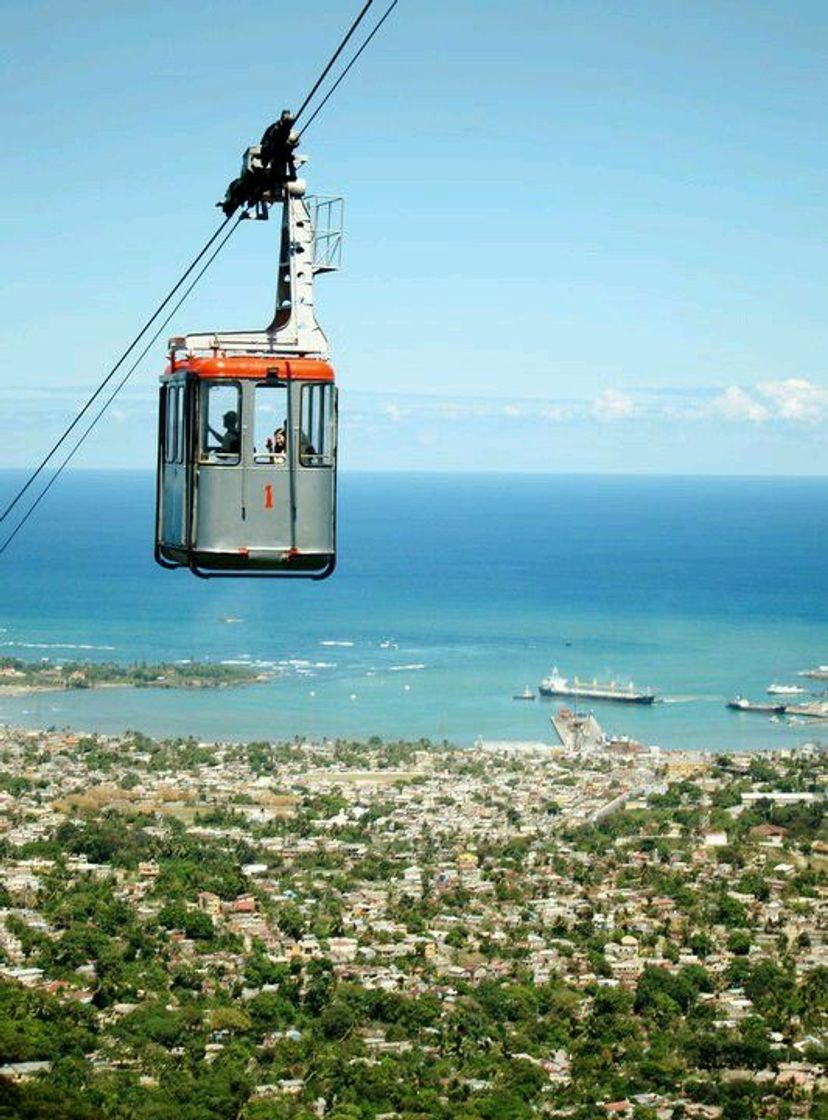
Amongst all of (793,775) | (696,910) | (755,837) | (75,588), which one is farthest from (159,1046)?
(75,588)

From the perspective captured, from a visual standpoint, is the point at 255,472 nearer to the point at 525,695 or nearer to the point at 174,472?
the point at 174,472

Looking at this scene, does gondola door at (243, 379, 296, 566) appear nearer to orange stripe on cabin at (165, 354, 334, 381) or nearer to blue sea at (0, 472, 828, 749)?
orange stripe on cabin at (165, 354, 334, 381)

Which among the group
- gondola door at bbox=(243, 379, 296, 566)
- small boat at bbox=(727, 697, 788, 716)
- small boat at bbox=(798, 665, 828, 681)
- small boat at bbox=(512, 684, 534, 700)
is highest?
gondola door at bbox=(243, 379, 296, 566)

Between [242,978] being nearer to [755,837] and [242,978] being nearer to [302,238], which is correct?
[755,837]

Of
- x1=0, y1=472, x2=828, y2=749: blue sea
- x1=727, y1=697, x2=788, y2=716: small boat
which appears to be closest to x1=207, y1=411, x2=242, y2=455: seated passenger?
x1=0, y1=472, x2=828, y2=749: blue sea

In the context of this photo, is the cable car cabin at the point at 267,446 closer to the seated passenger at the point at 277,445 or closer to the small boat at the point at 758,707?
the seated passenger at the point at 277,445

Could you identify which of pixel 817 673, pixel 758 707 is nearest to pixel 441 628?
pixel 817 673
